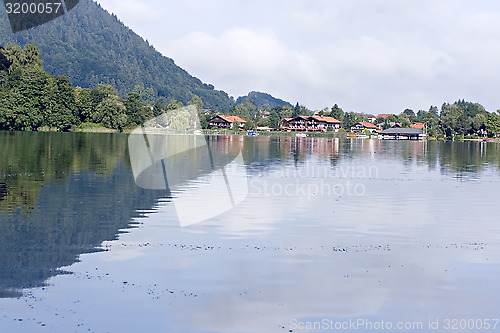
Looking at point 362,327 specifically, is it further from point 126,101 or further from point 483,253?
point 126,101

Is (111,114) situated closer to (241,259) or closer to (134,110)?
(134,110)

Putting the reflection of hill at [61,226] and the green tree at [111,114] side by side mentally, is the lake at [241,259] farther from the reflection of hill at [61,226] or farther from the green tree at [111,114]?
the green tree at [111,114]

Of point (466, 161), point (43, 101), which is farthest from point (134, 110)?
point (466, 161)

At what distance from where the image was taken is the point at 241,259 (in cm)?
1720


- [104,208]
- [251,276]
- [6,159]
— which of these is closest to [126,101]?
[6,159]

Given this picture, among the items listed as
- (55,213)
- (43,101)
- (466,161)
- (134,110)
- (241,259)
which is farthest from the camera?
(134,110)

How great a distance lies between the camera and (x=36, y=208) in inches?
970

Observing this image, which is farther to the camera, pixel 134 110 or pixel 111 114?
pixel 134 110

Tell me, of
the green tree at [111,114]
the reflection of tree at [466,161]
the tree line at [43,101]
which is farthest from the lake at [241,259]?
the green tree at [111,114]

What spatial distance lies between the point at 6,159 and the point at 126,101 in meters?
138

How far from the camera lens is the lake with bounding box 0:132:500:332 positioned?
40.5 feet

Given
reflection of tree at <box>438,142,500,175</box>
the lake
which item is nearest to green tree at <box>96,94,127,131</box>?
reflection of tree at <box>438,142,500,175</box>

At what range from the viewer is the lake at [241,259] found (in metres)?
12.3

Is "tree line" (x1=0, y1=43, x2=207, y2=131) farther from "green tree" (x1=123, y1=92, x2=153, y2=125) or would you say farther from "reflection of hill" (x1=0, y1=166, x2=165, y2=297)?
"reflection of hill" (x1=0, y1=166, x2=165, y2=297)
